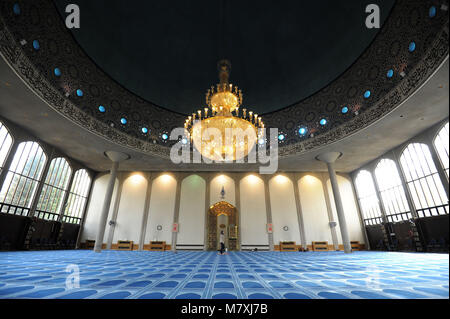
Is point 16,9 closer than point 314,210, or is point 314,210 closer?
point 16,9

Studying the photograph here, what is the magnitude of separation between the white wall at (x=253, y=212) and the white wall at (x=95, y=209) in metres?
8.03

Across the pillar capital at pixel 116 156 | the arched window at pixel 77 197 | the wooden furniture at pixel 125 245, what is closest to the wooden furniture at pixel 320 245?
the wooden furniture at pixel 125 245

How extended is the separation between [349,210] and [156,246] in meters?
11.8

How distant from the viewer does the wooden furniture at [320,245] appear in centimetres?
1168

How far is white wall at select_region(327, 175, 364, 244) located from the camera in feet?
40.7

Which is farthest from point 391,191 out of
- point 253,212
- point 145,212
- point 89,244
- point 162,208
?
point 89,244

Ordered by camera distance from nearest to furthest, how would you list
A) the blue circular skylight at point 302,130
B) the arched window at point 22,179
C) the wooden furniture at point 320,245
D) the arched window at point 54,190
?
1. the arched window at point 22,179
2. the arched window at point 54,190
3. the blue circular skylight at point 302,130
4. the wooden furniture at point 320,245

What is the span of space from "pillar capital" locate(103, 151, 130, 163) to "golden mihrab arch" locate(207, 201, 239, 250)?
18.7 feet

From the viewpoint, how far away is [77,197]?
12.3m

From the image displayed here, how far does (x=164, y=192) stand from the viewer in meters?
13.0

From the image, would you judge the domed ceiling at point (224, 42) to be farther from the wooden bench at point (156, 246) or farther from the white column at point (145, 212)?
the wooden bench at point (156, 246)

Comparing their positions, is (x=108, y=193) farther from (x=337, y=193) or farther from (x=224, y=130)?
(x=337, y=193)

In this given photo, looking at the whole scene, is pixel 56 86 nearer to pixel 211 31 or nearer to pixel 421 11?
pixel 211 31

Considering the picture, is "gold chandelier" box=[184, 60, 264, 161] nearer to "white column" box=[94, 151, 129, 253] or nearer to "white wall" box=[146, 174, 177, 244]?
"white column" box=[94, 151, 129, 253]
